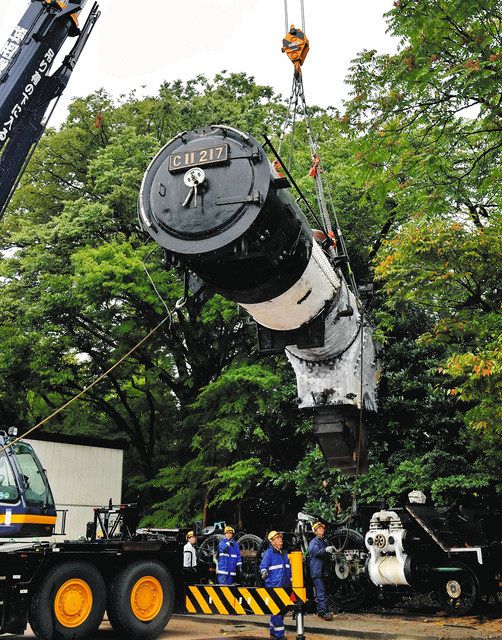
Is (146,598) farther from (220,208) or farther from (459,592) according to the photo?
(220,208)

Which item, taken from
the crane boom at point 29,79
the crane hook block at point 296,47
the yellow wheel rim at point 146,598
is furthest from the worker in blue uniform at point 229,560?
the crane hook block at point 296,47

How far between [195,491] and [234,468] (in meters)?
1.82

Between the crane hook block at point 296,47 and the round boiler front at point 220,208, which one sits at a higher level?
the crane hook block at point 296,47

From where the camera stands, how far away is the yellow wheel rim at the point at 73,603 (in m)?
8.58

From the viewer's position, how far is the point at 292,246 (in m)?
5.58

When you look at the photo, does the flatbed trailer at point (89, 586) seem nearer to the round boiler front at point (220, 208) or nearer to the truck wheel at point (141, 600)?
the truck wheel at point (141, 600)

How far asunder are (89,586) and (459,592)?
5.59 m

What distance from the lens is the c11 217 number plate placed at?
17.1 feet

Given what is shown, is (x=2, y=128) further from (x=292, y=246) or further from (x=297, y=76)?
(x=292, y=246)

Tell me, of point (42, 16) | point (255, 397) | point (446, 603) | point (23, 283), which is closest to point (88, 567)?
point (446, 603)

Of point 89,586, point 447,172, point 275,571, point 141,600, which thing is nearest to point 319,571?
point 275,571

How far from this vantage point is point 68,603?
28.5 ft

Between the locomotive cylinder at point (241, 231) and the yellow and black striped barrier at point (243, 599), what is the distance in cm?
312

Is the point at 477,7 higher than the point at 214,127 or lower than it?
higher
